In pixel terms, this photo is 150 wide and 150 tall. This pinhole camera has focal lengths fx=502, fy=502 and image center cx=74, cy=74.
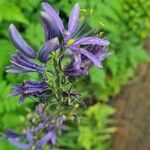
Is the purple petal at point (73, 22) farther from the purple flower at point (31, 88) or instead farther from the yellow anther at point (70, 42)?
the purple flower at point (31, 88)

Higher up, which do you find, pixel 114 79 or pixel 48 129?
pixel 114 79

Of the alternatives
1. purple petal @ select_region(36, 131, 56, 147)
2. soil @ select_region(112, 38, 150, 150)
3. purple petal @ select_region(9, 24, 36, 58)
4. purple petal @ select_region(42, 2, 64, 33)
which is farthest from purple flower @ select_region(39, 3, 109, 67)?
soil @ select_region(112, 38, 150, 150)

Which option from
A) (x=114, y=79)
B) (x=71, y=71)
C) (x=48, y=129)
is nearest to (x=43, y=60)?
(x=71, y=71)

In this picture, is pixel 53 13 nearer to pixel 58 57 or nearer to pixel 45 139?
pixel 58 57

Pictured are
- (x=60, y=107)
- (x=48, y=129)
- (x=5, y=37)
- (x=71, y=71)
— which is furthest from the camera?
(x=5, y=37)

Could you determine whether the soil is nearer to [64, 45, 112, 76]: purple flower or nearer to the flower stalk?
the flower stalk

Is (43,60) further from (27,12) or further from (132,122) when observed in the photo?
(132,122)

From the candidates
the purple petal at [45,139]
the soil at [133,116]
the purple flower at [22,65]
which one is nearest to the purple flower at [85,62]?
the purple flower at [22,65]
